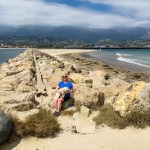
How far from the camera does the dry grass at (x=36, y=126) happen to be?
297 inches

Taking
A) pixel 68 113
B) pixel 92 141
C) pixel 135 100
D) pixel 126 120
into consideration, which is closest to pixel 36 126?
pixel 92 141

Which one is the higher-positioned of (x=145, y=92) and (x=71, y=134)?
(x=145, y=92)

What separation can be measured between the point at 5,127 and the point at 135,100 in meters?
3.03

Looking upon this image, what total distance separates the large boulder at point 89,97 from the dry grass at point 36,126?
6.07 feet

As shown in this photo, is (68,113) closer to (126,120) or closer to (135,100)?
(126,120)

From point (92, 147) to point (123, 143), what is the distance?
669 millimetres

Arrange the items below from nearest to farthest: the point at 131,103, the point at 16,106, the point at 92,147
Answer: the point at 92,147 → the point at 131,103 → the point at 16,106

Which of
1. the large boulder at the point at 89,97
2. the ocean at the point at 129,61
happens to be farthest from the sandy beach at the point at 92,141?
the ocean at the point at 129,61

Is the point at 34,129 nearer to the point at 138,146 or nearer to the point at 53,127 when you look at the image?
the point at 53,127

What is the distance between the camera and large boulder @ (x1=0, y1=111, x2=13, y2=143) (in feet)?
23.0

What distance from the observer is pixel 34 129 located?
7.59 m

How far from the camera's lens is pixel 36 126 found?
7.66 m

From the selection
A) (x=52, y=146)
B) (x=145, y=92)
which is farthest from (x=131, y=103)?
(x=52, y=146)

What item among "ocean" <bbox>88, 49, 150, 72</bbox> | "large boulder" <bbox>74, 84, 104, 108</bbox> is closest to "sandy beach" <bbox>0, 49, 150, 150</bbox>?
"large boulder" <bbox>74, 84, 104, 108</bbox>
